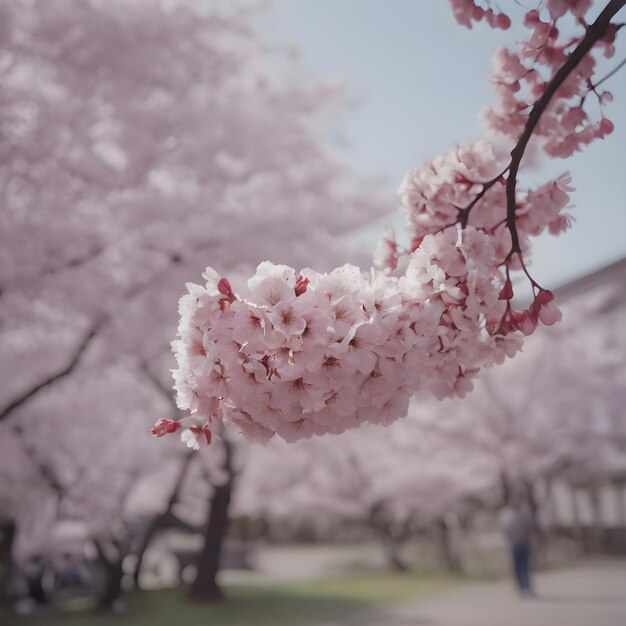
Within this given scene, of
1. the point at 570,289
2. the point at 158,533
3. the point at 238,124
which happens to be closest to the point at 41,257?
the point at 238,124

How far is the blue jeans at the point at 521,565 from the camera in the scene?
6.37 metres

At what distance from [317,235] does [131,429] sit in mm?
3334

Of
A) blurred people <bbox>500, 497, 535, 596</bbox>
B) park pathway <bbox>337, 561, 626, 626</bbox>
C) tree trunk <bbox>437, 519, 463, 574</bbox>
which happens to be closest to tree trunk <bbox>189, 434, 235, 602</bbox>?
park pathway <bbox>337, 561, 626, 626</bbox>

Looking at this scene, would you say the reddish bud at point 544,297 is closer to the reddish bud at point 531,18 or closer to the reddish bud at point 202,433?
the reddish bud at point 202,433

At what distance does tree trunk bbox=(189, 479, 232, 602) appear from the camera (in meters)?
6.79

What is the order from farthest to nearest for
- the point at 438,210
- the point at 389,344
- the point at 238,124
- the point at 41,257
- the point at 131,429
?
1. the point at 131,429
2. the point at 238,124
3. the point at 41,257
4. the point at 438,210
5. the point at 389,344

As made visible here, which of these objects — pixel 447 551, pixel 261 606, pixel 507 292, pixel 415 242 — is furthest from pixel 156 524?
pixel 507 292

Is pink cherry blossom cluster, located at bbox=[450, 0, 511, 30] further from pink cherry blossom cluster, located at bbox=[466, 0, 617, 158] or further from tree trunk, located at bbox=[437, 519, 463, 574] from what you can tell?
tree trunk, located at bbox=[437, 519, 463, 574]

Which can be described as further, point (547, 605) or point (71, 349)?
point (547, 605)

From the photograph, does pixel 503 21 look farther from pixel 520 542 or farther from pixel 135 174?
pixel 520 542

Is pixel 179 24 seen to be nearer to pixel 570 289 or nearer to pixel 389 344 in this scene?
pixel 389 344

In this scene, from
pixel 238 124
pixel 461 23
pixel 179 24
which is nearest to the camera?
pixel 461 23

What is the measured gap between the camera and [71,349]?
17.4ft

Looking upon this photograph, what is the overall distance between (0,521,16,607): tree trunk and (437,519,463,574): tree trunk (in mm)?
5167
